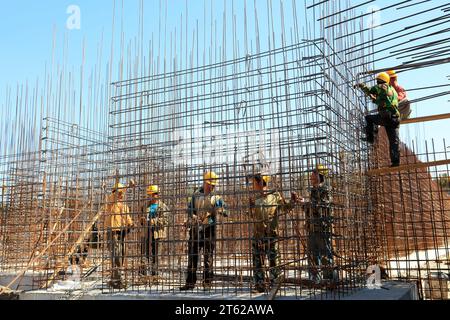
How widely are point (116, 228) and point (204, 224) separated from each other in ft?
4.85

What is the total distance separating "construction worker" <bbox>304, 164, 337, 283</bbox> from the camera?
5691 mm

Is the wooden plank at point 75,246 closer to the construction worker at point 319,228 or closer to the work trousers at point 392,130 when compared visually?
the construction worker at point 319,228

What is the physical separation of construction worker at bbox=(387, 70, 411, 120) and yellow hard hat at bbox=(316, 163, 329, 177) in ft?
8.17

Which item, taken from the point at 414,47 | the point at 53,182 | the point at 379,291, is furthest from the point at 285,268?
the point at 53,182

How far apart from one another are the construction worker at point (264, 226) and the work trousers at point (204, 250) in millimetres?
653

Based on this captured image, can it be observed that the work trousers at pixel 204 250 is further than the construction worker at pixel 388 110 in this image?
No

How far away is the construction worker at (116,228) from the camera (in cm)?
695

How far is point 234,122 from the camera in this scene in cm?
815

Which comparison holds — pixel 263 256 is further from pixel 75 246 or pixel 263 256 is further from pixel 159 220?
pixel 75 246

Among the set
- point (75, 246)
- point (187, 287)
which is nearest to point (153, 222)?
point (187, 287)

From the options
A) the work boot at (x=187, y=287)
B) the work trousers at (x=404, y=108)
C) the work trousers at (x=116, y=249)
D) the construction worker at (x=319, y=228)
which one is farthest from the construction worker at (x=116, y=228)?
the work trousers at (x=404, y=108)
